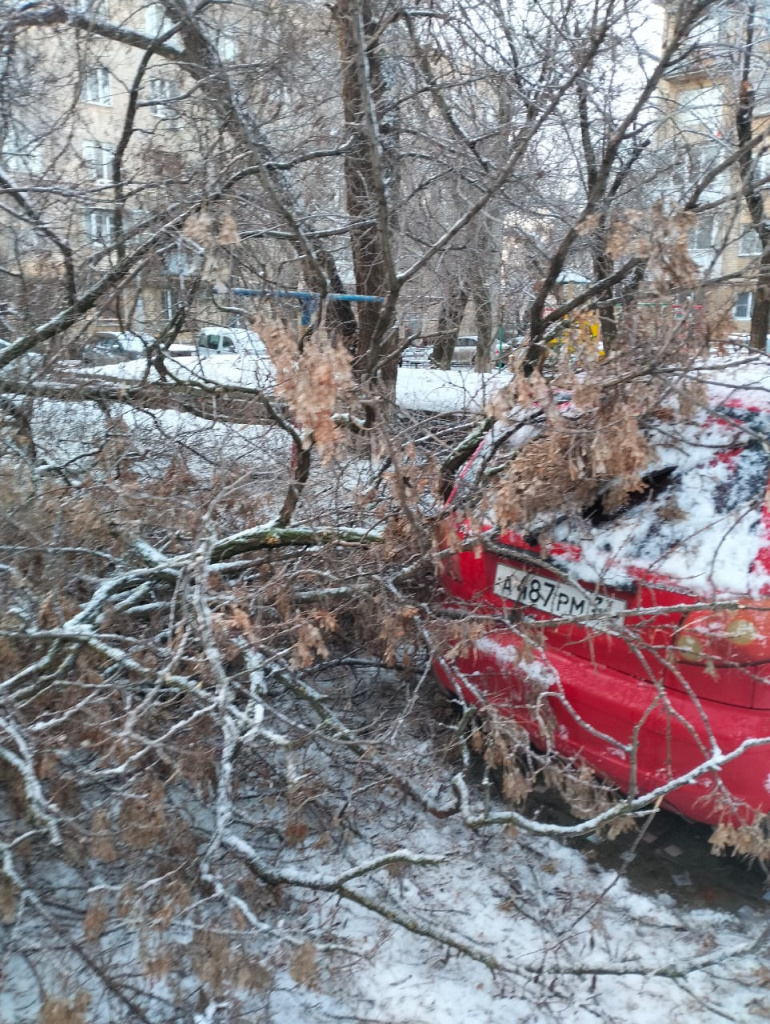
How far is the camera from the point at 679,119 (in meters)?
6.82

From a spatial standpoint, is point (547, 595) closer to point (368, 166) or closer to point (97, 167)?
point (368, 166)

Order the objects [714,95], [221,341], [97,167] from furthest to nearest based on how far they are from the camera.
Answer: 1. [714,95]
2. [97,167]
3. [221,341]

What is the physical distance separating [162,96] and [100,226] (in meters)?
2.71

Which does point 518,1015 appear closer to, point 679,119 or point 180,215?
point 180,215

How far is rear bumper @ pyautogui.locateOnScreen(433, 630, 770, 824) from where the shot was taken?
2520mm

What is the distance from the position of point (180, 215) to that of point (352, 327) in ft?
Answer: 12.8

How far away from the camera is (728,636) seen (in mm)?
2479

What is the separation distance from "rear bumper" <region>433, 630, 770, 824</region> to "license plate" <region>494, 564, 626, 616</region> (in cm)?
16

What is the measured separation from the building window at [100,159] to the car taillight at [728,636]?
17.0 ft

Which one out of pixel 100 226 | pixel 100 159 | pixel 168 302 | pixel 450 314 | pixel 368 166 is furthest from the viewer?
pixel 450 314

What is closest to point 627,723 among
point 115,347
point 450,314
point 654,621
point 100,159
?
point 654,621

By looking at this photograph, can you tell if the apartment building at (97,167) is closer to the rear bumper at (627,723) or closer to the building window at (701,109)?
the rear bumper at (627,723)

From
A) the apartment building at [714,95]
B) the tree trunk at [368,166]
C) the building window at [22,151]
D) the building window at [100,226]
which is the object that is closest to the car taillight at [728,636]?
the tree trunk at [368,166]

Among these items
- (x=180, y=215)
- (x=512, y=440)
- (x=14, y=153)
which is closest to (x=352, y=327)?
(x=14, y=153)
